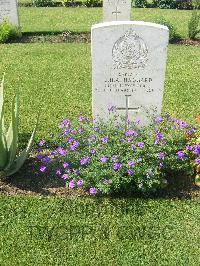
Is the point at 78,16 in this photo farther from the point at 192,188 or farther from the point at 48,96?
the point at 192,188

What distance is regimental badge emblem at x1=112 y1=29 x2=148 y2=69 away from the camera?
4562 millimetres

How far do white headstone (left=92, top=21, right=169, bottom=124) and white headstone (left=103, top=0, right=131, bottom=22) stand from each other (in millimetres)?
6248

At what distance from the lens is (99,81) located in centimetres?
487

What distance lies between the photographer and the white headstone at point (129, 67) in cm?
452

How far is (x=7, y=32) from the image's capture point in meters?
10.6

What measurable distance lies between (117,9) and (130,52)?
21.3 feet

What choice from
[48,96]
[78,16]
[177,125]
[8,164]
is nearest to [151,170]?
[177,125]

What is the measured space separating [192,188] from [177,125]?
2.62 ft

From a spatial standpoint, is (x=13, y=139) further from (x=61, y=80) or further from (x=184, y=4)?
(x=184, y=4)

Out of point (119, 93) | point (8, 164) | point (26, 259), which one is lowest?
point (26, 259)

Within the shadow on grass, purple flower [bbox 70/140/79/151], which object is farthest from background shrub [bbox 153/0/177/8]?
purple flower [bbox 70/140/79/151]

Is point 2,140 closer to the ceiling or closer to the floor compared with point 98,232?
closer to the ceiling

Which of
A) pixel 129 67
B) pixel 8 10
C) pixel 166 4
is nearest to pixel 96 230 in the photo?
pixel 129 67

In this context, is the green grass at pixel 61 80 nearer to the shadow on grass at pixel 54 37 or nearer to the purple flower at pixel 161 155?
the shadow on grass at pixel 54 37
